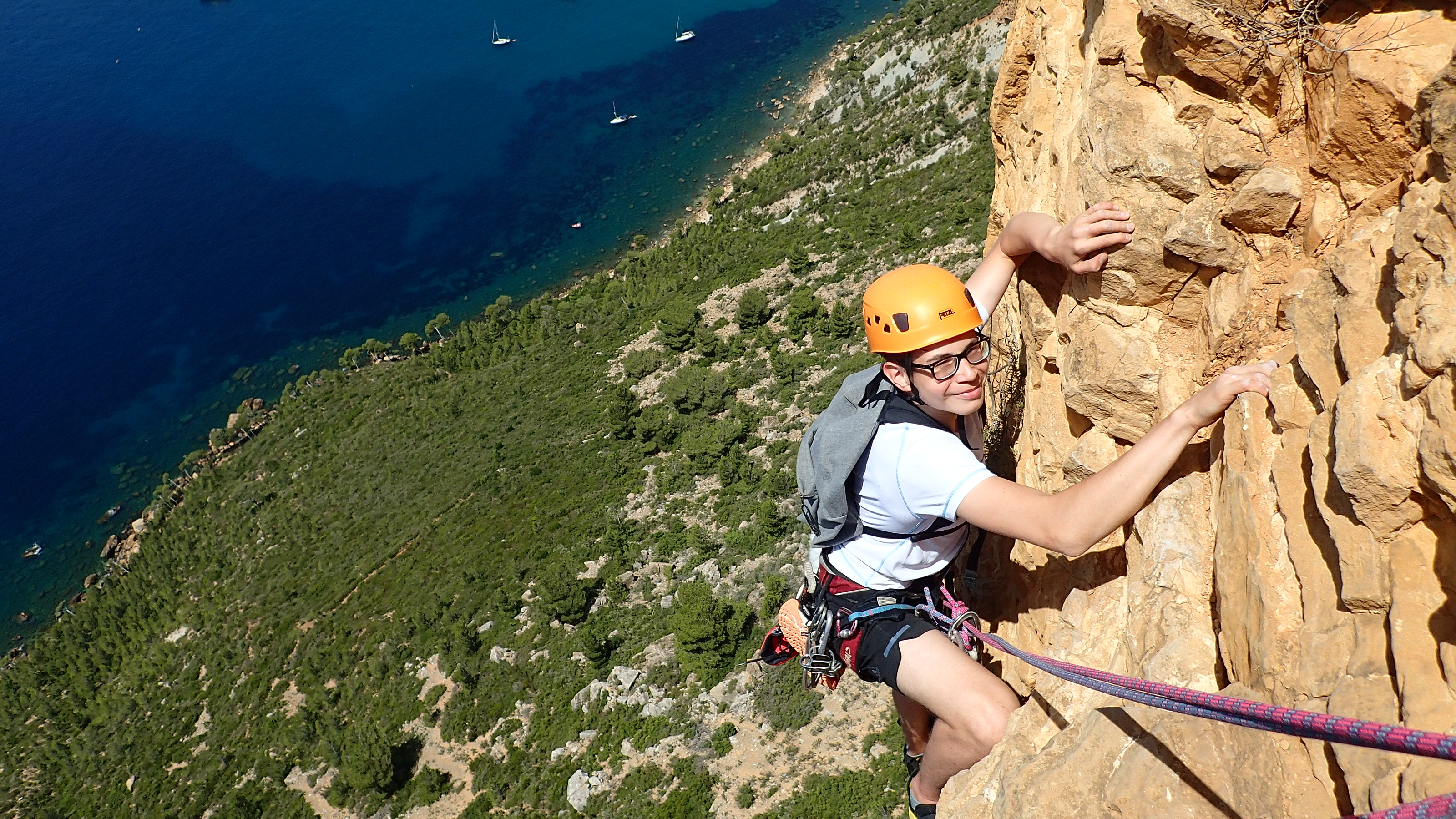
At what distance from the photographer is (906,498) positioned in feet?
13.1

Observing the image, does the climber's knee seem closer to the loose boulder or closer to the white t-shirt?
the white t-shirt

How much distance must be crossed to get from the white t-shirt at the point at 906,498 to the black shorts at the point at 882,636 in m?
0.14

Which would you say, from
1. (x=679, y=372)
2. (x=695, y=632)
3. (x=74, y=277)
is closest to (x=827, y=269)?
(x=679, y=372)

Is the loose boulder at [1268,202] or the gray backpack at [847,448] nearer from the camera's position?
the loose boulder at [1268,202]

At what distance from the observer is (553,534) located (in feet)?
91.4

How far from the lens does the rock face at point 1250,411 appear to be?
2.43m

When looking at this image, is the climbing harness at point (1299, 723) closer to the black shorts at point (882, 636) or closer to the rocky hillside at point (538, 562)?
the black shorts at point (882, 636)

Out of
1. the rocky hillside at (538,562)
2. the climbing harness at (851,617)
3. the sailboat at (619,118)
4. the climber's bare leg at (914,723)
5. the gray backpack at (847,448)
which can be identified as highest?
the gray backpack at (847,448)

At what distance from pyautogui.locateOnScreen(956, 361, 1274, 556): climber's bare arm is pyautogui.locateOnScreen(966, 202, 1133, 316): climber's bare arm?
0.97m

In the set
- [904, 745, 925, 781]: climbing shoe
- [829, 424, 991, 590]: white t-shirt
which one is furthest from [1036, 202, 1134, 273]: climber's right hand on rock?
[904, 745, 925, 781]: climbing shoe

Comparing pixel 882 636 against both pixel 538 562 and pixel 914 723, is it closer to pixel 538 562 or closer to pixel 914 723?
pixel 914 723

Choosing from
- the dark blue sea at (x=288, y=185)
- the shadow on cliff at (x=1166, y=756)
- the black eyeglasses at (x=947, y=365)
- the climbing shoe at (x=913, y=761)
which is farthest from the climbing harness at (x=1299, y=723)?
the dark blue sea at (x=288, y=185)

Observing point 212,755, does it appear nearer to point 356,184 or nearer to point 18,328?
point 356,184

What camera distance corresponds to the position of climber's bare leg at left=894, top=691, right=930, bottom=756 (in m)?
5.05
